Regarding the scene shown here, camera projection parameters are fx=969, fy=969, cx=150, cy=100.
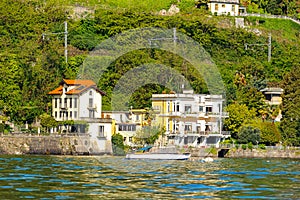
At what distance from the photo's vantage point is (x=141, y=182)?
132 ft

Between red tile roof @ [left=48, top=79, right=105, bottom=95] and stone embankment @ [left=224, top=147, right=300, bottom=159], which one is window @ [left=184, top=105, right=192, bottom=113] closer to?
stone embankment @ [left=224, top=147, right=300, bottom=159]

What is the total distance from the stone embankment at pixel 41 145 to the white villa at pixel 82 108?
2.88 meters

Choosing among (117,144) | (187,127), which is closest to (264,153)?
(187,127)

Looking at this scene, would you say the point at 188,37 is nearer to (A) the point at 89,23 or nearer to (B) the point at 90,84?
(A) the point at 89,23

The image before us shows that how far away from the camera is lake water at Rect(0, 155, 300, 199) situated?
115ft

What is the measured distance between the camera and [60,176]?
4266 centimetres

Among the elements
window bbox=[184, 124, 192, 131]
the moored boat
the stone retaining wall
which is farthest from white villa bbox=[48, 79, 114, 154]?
the stone retaining wall

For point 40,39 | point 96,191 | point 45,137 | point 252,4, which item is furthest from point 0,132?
point 252,4

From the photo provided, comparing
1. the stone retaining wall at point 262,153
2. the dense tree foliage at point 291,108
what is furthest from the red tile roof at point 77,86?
the dense tree foliage at point 291,108

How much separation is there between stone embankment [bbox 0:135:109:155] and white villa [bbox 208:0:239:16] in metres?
38.6

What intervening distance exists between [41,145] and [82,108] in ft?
23.7

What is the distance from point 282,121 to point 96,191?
152 feet

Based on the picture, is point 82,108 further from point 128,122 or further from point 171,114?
point 171,114

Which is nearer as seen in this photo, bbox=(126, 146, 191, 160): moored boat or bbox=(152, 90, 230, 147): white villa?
bbox=(126, 146, 191, 160): moored boat
